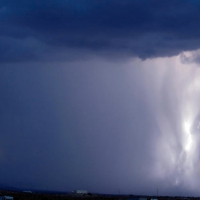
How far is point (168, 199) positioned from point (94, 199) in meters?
30.4

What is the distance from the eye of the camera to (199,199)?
171 metres

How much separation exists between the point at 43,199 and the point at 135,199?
27.3 meters

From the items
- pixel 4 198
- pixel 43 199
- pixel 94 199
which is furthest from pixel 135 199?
pixel 4 198

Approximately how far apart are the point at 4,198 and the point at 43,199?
55.7 feet

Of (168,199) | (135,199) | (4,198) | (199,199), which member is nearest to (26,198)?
(4,198)

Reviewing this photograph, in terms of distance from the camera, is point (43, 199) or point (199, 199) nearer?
point (43, 199)

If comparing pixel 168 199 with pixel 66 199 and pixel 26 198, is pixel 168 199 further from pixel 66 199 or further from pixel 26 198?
pixel 26 198

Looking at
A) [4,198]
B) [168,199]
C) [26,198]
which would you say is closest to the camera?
[4,198]

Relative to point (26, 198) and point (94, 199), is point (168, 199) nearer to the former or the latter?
point (94, 199)

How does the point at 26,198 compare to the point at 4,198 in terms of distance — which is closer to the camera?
the point at 4,198

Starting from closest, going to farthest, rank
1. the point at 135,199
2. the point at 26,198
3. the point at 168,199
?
the point at 26,198 → the point at 135,199 → the point at 168,199

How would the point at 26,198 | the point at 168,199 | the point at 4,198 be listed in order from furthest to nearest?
the point at 168,199 < the point at 26,198 < the point at 4,198

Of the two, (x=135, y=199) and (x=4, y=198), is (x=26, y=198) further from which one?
(x=135, y=199)

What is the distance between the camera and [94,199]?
143625mm
